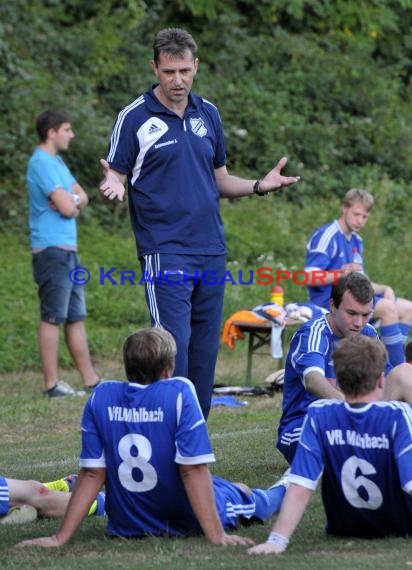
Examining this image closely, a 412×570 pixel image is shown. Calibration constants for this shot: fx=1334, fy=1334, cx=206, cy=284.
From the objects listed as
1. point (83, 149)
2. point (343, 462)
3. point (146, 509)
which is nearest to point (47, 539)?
point (146, 509)

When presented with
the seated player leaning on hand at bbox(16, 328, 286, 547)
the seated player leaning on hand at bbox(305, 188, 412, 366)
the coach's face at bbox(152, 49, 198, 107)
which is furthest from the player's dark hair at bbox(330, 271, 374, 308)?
the seated player leaning on hand at bbox(305, 188, 412, 366)

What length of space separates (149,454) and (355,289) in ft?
5.04

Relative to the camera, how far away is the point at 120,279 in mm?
15578

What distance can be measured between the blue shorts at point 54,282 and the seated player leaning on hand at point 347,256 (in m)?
2.10

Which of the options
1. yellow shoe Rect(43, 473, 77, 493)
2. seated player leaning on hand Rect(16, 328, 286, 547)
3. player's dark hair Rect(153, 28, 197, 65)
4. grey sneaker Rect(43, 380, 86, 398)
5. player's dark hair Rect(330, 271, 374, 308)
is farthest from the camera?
grey sneaker Rect(43, 380, 86, 398)

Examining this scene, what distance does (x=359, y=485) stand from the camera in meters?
5.49

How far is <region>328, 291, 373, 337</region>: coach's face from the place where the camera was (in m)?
6.65

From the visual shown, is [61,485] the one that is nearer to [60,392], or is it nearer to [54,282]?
[60,392]

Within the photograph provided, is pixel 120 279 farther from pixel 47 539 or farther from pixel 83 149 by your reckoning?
pixel 47 539

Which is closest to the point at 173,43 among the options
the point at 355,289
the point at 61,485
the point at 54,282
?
the point at 355,289

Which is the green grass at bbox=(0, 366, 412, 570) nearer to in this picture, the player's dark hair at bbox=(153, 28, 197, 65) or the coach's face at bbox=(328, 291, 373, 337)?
the coach's face at bbox=(328, 291, 373, 337)

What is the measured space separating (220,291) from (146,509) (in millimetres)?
1951

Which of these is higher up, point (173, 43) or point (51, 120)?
point (173, 43)

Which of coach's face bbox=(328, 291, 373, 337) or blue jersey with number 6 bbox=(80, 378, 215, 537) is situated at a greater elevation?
coach's face bbox=(328, 291, 373, 337)
